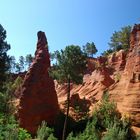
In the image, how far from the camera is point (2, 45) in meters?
53.0

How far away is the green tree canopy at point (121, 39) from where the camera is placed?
102 metres

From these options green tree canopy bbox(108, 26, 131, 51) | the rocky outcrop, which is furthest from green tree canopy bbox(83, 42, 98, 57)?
the rocky outcrop

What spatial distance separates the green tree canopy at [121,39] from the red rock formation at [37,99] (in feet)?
128

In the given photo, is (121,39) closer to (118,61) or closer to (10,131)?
(118,61)

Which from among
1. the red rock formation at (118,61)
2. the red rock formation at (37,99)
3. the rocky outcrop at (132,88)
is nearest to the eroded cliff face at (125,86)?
the rocky outcrop at (132,88)

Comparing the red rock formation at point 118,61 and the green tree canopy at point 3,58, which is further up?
the red rock formation at point 118,61

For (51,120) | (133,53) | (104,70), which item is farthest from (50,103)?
(104,70)

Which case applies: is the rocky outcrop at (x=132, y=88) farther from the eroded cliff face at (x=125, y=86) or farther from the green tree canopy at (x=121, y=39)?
the green tree canopy at (x=121, y=39)

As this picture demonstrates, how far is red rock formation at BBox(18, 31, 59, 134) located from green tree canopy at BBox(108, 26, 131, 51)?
39.1 metres

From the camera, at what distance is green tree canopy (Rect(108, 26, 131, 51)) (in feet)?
334

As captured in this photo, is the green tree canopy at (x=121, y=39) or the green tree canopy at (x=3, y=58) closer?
the green tree canopy at (x=3, y=58)

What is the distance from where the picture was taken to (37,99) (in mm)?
60062

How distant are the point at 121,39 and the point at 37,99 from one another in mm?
50412

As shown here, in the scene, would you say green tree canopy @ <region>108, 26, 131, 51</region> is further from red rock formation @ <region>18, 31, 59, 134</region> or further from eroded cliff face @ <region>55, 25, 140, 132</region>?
red rock formation @ <region>18, 31, 59, 134</region>
